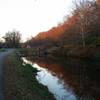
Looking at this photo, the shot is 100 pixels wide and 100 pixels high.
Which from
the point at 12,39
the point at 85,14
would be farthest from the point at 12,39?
the point at 85,14

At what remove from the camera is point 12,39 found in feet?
470

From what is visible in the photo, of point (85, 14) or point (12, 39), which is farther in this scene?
point (12, 39)

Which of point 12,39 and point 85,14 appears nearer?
point 85,14

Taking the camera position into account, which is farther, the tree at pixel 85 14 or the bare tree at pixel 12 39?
the bare tree at pixel 12 39

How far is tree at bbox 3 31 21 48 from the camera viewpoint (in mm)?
138250

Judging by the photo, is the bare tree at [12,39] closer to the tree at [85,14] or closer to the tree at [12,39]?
the tree at [12,39]

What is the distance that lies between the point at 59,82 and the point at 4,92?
33.3ft

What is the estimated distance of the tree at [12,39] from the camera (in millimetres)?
138250

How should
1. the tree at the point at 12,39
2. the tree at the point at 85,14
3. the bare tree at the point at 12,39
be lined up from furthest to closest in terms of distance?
the bare tree at the point at 12,39 → the tree at the point at 12,39 → the tree at the point at 85,14

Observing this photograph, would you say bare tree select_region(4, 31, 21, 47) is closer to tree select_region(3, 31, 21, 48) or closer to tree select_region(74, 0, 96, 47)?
tree select_region(3, 31, 21, 48)

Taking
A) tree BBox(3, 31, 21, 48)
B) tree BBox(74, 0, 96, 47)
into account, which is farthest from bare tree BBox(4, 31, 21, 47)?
tree BBox(74, 0, 96, 47)

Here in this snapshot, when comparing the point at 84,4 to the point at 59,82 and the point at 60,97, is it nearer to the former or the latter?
the point at 59,82

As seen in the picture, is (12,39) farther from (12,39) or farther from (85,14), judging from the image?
(85,14)

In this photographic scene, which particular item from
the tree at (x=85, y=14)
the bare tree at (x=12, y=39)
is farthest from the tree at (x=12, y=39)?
the tree at (x=85, y=14)
